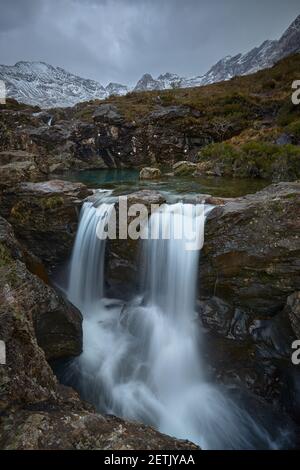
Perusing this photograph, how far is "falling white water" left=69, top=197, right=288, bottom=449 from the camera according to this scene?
619 cm

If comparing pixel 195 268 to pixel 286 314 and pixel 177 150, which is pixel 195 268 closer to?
pixel 286 314

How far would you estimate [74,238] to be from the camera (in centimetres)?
991

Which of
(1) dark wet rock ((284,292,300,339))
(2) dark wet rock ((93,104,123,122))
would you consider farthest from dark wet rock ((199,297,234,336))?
(2) dark wet rock ((93,104,123,122))

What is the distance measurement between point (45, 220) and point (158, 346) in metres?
5.37

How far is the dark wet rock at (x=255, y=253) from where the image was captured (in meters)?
6.23

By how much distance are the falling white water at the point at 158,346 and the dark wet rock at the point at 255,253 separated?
1.80 ft

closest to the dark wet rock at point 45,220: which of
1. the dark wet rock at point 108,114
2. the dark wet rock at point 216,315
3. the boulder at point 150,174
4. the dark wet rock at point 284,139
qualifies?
the dark wet rock at point 216,315

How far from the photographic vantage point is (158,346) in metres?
7.60

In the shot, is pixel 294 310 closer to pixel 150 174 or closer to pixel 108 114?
pixel 150 174

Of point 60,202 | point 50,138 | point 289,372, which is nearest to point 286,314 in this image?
point 289,372

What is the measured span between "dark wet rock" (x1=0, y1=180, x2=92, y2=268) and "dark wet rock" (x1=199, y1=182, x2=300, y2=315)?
4846mm
